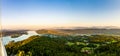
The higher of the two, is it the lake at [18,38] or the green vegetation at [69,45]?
the lake at [18,38]

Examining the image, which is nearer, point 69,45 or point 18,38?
point 69,45

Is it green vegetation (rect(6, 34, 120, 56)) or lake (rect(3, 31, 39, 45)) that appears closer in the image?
green vegetation (rect(6, 34, 120, 56))

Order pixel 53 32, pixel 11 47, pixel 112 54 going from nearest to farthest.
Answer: pixel 112 54 < pixel 53 32 < pixel 11 47

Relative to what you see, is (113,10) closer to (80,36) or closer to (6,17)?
(80,36)

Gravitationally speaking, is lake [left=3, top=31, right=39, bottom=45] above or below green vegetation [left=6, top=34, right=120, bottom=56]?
above

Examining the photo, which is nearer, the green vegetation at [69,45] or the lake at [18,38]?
the green vegetation at [69,45]

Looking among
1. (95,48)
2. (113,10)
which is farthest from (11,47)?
(113,10)

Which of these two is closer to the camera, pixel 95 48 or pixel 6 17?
pixel 95 48

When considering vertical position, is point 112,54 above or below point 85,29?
below
